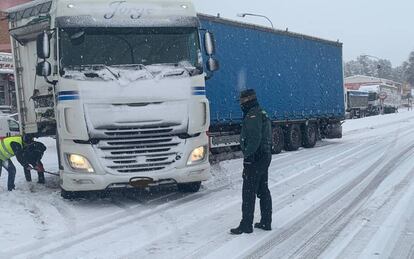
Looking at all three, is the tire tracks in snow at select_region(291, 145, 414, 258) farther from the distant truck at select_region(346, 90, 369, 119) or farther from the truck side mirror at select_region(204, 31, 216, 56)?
the distant truck at select_region(346, 90, 369, 119)

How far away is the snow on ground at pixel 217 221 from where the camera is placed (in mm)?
5906

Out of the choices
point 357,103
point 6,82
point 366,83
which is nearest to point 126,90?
point 6,82

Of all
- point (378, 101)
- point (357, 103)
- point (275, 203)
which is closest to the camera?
point (275, 203)

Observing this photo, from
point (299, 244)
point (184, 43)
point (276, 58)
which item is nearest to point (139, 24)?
point (184, 43)

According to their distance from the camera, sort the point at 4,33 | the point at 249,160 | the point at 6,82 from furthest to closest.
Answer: the point at 4,33
the point at 6,82
the point at 249,160

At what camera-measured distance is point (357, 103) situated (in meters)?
54.7

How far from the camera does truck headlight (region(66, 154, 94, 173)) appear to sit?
8.12m

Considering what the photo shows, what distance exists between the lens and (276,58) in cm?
1672

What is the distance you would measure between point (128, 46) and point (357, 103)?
4923cm

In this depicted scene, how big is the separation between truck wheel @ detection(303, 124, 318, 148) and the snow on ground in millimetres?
7049

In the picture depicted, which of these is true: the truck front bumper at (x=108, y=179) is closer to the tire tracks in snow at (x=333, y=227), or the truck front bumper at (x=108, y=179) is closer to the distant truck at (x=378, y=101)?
the tire tracks in snow at (x=333, y=227)

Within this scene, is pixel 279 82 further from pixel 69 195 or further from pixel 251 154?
pixel 251 154

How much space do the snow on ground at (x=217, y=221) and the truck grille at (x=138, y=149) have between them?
70 cm

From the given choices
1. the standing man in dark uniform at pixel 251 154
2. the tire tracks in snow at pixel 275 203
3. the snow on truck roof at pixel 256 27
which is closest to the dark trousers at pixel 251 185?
the standing man in dark uniform at pixel 251 154
